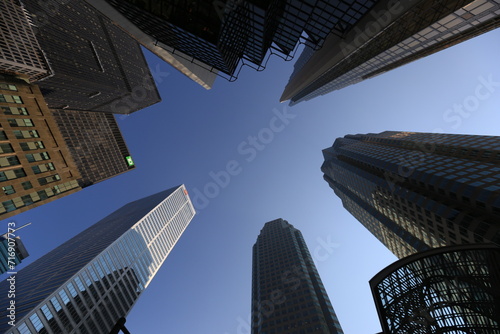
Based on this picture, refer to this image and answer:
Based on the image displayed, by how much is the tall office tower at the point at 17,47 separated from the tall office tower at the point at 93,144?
314ft

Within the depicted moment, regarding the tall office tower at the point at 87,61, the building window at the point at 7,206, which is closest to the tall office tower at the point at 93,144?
the tall office tower at the point at 87,61

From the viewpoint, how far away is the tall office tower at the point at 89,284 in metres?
70.6

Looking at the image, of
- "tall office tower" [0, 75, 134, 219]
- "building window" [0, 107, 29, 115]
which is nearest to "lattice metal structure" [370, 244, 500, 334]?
"tall office tower" [0, 75, 134, 219]

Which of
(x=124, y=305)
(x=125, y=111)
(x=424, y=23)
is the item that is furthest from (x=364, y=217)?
(x=125, y=111)

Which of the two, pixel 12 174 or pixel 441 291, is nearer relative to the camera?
pixel 441 291

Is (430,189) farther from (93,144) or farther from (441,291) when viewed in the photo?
(93,144)

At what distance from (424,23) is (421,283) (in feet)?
119

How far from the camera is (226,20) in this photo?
1037 inches

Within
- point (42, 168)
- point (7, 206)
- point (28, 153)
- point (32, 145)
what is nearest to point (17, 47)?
point (32, 145)

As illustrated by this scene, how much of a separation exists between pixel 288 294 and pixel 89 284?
231 feet

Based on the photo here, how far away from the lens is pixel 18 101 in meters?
41.3

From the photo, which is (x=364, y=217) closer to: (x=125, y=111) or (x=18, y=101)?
(x=18, y=101)

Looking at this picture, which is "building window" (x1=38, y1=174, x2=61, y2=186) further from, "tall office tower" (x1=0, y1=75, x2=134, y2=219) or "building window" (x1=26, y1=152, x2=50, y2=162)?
"building window" (x1=26, y1=152, x2=50, y2=162)

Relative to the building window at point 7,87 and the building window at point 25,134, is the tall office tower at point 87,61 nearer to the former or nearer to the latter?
the building window at point 7,87
